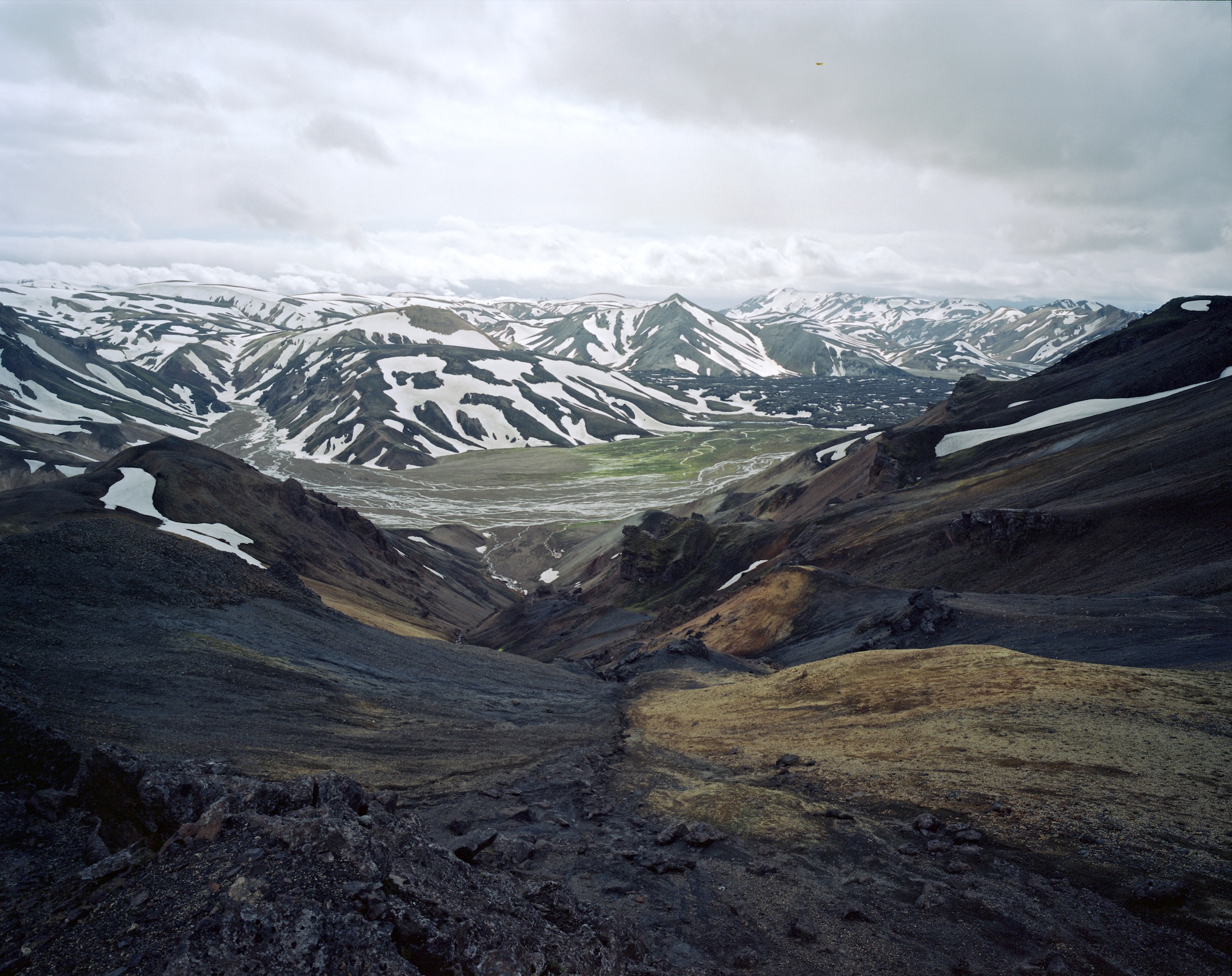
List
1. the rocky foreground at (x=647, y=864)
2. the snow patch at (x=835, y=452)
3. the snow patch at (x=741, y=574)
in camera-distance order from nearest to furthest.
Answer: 1. the rocky foreground at (x=647, y=864)
2. the snow patch at (x=741, y=574)
3. the snow patch at (x=835, y=452)

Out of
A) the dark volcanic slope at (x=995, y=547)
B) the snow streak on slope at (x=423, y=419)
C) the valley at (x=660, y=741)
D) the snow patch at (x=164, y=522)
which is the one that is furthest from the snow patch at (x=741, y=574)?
the snow streak on slope at (x=423, y=419)

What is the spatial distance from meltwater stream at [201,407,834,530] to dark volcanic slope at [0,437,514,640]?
46604 millimetres

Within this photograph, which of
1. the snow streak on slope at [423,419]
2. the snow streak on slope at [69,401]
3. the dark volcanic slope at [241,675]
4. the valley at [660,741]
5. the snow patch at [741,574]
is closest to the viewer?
the valley at [660,741]

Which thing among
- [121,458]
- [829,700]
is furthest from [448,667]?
[121,458]

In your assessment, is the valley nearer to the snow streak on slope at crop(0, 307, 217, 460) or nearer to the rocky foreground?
the rocky foreground

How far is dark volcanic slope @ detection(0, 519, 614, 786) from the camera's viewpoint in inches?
641

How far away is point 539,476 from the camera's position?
143 m

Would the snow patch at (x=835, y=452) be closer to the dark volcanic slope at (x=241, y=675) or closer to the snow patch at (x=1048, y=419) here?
the snow patch at (x=1048, y=419)

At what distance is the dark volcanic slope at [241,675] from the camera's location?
16.3 metres

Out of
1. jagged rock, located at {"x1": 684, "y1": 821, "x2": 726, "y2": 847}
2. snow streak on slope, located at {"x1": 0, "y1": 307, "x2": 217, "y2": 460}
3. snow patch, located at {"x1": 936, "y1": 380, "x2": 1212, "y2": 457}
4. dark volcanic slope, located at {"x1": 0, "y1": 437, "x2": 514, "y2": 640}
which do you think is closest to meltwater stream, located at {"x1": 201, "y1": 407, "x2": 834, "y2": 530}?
snow streak on slope, located at {"x1": 0, "y1": 307, "x2": 217, "y2": 460}

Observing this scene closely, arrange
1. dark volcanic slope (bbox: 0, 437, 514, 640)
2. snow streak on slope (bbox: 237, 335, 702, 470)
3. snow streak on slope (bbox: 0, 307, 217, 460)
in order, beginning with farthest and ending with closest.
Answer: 1. snow streak on slope (bbox: 237, 335, 702, 470)
2. snow streak on slope (bbox: 0, 307, 217, 460)
3. dark volcanic slope (bbox: 0, 437, 514, 640)

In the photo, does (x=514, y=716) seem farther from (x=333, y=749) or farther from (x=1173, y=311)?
(x=1173, y=311)

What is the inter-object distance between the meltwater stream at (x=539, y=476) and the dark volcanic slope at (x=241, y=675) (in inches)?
3073

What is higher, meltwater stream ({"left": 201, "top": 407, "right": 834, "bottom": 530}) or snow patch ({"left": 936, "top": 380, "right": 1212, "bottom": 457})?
snow patch ({"left": 936, "top": 380, "right": 1212, "bottom": 457})
